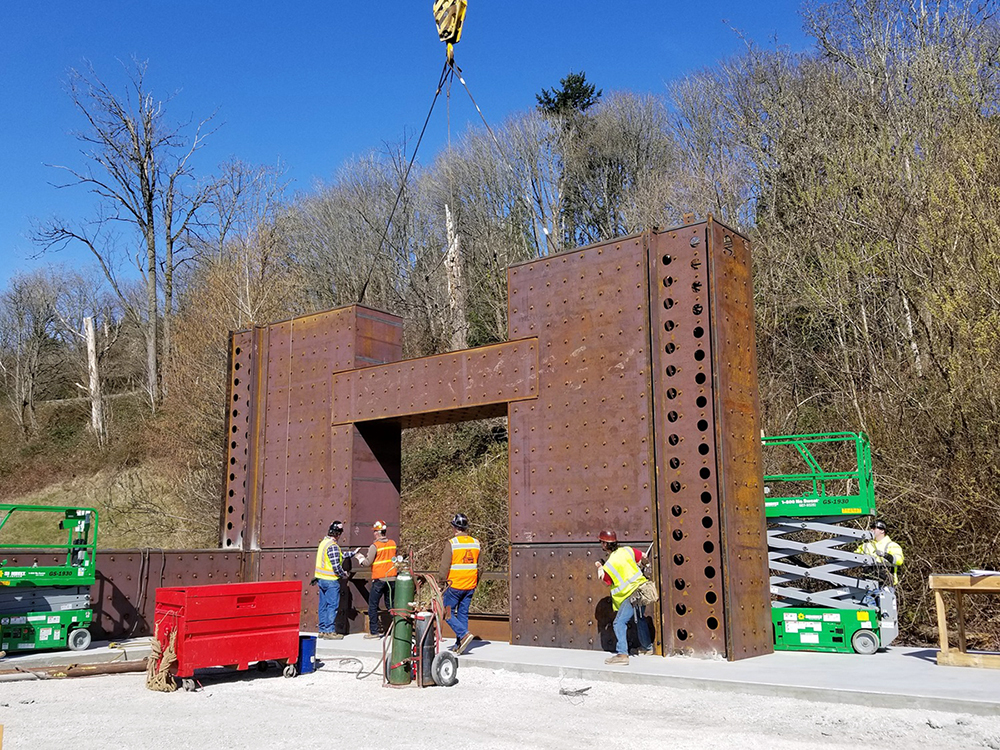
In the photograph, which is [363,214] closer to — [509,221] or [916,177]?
→ [509,221]

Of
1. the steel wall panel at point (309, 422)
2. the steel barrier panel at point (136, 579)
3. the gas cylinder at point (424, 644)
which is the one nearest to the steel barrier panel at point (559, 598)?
the gas cylinder at point (424, 644)

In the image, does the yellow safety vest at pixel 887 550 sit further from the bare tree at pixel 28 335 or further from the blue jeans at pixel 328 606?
the bare tree at pixel 28 335

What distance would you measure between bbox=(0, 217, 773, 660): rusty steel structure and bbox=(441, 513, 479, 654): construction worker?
110 cm

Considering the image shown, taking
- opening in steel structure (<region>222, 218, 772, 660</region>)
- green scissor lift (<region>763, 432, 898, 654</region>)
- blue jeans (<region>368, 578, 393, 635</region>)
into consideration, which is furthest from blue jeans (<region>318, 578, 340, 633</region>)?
green scissor lift (<region>763, 432, 898, 654</region>)

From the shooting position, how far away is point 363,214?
36469mm

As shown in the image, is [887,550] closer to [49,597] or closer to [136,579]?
[136,579]

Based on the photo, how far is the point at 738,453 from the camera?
10625mm

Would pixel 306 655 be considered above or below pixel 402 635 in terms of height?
below

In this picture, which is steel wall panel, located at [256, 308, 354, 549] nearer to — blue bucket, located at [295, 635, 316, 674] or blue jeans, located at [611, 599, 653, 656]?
blue bucket, located at [295, 635, 316, 674]

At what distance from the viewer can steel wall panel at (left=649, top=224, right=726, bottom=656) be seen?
10180mm

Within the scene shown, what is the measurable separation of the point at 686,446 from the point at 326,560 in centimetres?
573

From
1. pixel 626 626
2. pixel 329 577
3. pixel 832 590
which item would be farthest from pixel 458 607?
pixel 832 590

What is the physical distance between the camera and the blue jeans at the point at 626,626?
9883mm

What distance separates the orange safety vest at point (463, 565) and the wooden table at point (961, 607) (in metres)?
→ 5.32
